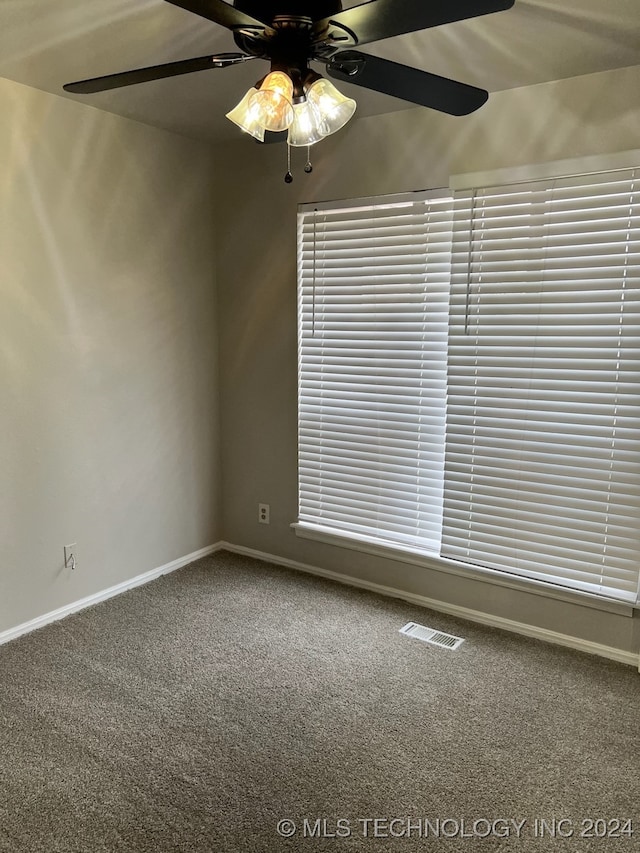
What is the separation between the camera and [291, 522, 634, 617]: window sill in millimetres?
2664

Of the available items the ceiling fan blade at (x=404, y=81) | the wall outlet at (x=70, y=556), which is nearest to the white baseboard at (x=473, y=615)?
the wall outlet at (x=70, y=556)

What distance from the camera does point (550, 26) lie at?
2033 millimetres

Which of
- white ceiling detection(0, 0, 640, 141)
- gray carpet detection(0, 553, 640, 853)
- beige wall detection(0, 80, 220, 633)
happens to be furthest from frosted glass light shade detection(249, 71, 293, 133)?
gray carpet detection(0, 553, 640, 853)

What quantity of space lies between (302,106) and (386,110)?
1.52 m

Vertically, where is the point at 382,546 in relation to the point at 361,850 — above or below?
above

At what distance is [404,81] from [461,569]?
2181 mm

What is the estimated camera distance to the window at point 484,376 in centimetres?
254

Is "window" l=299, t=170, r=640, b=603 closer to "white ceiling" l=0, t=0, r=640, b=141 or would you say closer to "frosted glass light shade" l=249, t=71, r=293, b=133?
"white ceiling" l=0, t=0, r=640, b=141

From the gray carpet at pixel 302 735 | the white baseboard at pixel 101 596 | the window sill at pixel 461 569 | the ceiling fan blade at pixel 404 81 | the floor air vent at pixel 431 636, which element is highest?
the ceiling fan blade at pixel 404 81

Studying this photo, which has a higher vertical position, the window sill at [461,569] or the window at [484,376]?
the window at [484,376]

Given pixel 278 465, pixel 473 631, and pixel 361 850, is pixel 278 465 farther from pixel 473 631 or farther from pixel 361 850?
pixel 361 850

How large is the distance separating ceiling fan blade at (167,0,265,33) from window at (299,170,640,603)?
1674 mm

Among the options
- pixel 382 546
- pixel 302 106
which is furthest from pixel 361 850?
pixel 302 106

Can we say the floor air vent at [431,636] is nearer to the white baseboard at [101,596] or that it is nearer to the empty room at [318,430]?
the empty room at [318,430]
